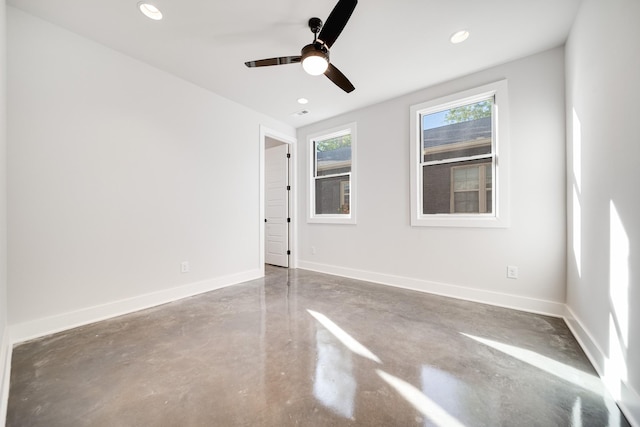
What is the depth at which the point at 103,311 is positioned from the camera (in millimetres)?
2398

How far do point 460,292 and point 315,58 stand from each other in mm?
3054

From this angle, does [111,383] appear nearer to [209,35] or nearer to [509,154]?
[209,35]

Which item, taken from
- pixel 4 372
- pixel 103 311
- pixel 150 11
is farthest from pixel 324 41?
pixel 103 311

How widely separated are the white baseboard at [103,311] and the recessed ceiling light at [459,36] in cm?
393

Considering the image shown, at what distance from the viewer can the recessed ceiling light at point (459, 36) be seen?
7.30 ft

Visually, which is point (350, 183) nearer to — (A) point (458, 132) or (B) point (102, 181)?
(A) point (458, 132)

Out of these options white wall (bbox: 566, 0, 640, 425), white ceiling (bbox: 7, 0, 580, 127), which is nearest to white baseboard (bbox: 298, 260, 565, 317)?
white wall (bbox: 566, 0, 640, 425)

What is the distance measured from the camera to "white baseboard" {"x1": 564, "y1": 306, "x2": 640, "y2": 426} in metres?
1.21

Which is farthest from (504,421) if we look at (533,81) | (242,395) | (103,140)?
(103,140)

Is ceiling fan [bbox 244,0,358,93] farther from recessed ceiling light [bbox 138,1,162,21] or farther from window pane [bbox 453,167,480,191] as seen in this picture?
window pane [bbox 453,167,480,191]

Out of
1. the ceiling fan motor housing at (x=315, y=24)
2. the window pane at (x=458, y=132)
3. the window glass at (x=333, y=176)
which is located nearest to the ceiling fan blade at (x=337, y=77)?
the ceiling fan motor housing at (x=315, y=24)

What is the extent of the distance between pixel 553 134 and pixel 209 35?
355cm

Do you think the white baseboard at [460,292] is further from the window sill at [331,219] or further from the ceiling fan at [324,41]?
the ceiling fan at [324,41]

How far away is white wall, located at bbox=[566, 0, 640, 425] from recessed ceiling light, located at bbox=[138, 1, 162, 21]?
316 centimetres
